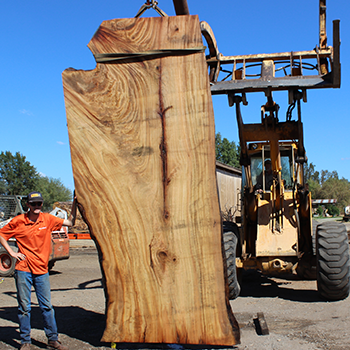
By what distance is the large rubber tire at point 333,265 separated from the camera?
19.8 ft

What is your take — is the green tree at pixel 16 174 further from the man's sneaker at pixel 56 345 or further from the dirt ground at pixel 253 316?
the man's sneaker at pixel 56 345

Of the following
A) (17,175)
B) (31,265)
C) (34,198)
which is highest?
(17,175)

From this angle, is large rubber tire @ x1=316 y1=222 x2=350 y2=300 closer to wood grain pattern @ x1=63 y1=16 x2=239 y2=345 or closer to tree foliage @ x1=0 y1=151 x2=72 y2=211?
wood grain pattern @ x1=63 y1=16 x2=239 y2=345

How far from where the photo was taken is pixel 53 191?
60688mm

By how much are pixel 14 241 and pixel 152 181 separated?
8.11 m

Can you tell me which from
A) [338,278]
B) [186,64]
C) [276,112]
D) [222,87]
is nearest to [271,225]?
[338,278]

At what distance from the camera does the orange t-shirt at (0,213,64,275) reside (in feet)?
13.7

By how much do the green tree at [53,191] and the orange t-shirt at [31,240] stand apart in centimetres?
5221

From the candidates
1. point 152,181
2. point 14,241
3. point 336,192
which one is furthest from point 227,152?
point 152,181

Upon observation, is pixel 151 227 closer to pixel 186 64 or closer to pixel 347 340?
pixel 186 64

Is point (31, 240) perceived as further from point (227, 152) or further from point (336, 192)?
point (336, 192)

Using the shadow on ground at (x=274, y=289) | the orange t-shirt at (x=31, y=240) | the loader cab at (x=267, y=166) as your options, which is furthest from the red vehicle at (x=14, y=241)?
the orange t-shirt at (x=31, y=240)

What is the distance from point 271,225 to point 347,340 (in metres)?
2.59

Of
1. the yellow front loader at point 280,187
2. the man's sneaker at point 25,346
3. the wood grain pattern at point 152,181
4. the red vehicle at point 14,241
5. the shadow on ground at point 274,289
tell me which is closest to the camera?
the wood grain pattern at point 152,181
